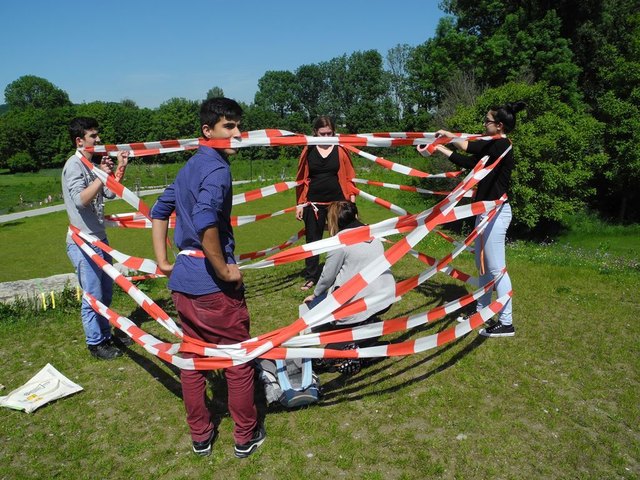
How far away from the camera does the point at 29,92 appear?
335 ft

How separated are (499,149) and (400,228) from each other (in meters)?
1.34

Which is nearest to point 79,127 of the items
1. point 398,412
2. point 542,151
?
point 398,412

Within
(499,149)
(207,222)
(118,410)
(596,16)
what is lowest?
(118,410)

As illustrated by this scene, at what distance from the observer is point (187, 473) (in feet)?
10.6

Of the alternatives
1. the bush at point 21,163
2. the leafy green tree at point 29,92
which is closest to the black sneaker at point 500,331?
the bush at point 21,163

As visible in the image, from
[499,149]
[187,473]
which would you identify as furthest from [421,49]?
[187,473]

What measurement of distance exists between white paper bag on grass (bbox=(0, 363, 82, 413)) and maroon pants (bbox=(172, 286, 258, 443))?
162cm

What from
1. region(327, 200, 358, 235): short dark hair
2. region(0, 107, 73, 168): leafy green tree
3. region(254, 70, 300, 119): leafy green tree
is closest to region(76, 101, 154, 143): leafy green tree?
region(0, 107, 73, 168): leafy green tree

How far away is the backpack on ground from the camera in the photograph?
152 inches

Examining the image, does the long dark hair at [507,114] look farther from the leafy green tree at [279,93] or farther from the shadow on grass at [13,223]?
the leafy green tree at [279,93]

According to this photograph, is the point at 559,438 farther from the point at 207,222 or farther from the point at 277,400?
the point at 207,222

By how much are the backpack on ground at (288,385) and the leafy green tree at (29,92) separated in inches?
4394

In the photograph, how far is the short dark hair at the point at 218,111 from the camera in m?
3.15

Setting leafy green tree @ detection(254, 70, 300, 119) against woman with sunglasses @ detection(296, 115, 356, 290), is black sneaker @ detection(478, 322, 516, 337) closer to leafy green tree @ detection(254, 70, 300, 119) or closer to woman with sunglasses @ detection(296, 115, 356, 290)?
woman with sunglasses @ detection(296, 115, 356, 290)
